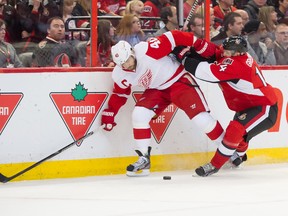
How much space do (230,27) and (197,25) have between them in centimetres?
30

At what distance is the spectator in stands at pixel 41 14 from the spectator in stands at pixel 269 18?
1.92 m

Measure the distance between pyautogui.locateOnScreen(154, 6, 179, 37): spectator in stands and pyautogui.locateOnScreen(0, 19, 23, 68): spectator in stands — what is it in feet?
3.92

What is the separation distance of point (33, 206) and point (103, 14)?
1934 millimetres

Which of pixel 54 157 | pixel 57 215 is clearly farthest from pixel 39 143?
pixel 57 215

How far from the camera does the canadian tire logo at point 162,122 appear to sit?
7.22m

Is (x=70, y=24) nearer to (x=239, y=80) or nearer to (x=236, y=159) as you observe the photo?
(x=239, y=80)

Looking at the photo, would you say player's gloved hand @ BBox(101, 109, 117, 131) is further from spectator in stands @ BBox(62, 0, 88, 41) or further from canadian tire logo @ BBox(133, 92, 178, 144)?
spectator in stands @ BBox(62, 0, 88, 41)

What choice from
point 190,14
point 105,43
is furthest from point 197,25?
point 105,43

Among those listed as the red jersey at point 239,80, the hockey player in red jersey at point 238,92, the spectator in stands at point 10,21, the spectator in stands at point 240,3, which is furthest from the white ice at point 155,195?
the spectator in stands at point 240,3

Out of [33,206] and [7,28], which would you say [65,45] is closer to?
[7,28]

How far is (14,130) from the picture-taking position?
661 cm

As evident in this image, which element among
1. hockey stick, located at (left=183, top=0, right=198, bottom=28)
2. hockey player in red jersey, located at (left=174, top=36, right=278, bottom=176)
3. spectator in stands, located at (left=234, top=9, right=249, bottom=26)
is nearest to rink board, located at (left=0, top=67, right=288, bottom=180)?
hockey player in red jersey, located at (left=174, top=36, right=278, bottom=176)

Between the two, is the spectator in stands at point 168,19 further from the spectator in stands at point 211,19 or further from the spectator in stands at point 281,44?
the spectator in stands at point 281,44

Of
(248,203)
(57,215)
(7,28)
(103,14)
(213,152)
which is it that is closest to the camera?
(57,215)
